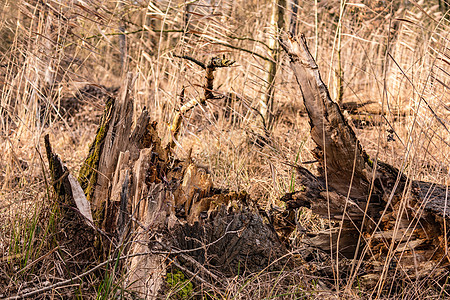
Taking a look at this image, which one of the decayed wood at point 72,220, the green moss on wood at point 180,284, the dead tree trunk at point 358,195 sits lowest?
the green moss on wood at point 180,284

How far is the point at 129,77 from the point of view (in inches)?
66.3

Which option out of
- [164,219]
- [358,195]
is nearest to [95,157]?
[164,219]

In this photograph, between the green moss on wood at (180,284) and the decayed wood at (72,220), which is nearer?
the green moss on wood at (180,284)

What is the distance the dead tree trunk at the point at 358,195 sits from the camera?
148cm

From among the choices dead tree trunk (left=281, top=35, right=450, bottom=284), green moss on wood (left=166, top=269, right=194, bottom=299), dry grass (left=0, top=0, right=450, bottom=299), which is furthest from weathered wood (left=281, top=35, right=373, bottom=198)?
green moss on wood (left=166, top=269, right=194, bottom=299)

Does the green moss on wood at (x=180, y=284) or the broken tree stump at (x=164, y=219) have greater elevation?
the broken tree stump at (x=164, y=219)

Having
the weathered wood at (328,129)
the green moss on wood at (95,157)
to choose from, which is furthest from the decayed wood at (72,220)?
the weathered wood at (328,129)

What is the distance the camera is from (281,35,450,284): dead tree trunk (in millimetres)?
1478

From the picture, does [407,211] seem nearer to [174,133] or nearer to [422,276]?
[422,276]

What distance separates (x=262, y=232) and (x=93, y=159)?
814mm

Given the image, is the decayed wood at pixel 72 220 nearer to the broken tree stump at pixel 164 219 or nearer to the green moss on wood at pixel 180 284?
the broken tree stump at pixel 164 219

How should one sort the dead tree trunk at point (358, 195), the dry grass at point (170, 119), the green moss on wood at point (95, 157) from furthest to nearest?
the green moss on wood at point (95, 157) < the dead tree trunk at point (358, 195) < the dry grass at point (170, 119)

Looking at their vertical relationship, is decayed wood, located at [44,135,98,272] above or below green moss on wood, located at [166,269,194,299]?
above

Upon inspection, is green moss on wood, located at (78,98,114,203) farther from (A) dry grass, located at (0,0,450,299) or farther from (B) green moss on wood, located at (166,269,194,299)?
(B) green moss on wood, located at (166,269,194,299)
